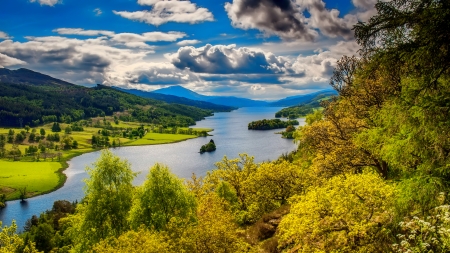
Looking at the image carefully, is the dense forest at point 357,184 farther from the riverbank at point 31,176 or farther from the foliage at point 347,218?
the riverbank at point 31,176

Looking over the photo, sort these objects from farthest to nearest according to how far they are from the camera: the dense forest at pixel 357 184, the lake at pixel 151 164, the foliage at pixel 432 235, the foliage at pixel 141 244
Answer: the lake at pixel 151 164, the foliage at pixel 141 244, the dense forest at pixel 357 184, the foliage at pixel 432 235

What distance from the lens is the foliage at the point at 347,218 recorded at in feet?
53.7

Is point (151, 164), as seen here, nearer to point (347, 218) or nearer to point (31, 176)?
point (31, 176)

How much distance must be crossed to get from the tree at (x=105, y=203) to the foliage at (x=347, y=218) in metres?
25.2

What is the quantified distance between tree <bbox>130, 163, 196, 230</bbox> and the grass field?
118595 mm

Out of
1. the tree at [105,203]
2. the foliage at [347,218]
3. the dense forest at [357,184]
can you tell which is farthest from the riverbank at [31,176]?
the foliage at [347,218]

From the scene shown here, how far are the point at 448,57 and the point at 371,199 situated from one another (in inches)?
336

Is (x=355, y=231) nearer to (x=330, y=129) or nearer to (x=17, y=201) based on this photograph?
(x=330, y=129)

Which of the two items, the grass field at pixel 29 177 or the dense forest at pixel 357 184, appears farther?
the grass field at pixel 29 177

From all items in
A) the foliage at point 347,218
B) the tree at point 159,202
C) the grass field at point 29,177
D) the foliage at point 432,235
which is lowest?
the grass field at point 29,177

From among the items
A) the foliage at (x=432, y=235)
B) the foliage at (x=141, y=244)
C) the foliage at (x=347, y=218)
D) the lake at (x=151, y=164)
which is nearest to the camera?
the foliage at (x=432, y=235)

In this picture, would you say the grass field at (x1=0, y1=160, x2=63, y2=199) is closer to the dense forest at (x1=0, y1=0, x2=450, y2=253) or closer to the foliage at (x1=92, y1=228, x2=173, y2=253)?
the dense forest at (x1=0, y1=0, x2=450, y2=253)

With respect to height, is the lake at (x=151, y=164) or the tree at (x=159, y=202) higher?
the tree at (x=159, y=202)

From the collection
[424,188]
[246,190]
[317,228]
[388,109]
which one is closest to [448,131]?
[424,188]
